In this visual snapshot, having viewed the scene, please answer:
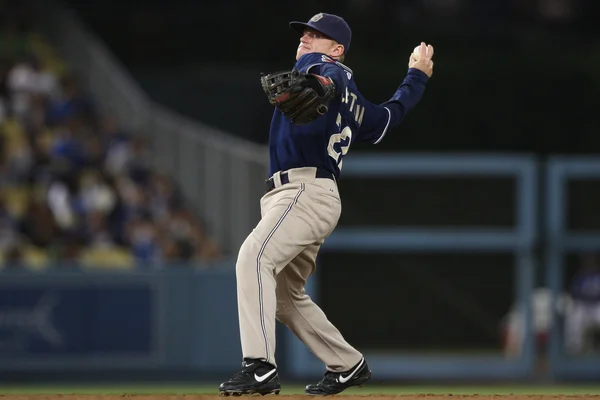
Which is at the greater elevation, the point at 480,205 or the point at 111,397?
the point at 480,205

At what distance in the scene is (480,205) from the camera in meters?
12.9

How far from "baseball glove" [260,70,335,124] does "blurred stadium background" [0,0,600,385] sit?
6688 mm

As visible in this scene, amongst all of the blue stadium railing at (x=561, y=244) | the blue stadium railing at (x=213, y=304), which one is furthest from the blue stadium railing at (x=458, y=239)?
the blue stadium railing at (x=561, y=244)

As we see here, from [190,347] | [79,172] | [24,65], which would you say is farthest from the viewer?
[24,65]

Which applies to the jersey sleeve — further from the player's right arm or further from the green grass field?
the green grass field

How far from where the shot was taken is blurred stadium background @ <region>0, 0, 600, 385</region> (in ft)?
40.3

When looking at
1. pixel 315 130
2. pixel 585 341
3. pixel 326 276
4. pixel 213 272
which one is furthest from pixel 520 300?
pixel 315 130

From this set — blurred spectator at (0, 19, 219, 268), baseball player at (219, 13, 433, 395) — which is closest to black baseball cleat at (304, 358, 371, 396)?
baseball player at (219, 13, 433, 395)

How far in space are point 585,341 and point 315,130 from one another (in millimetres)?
8185

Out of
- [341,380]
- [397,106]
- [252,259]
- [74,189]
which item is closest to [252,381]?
[252,259]

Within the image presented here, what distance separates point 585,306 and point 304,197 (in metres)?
8.14

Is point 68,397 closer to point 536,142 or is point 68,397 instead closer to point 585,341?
point 585,341

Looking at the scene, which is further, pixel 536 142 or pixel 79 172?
pixel 536 142

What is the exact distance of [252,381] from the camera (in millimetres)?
5418
